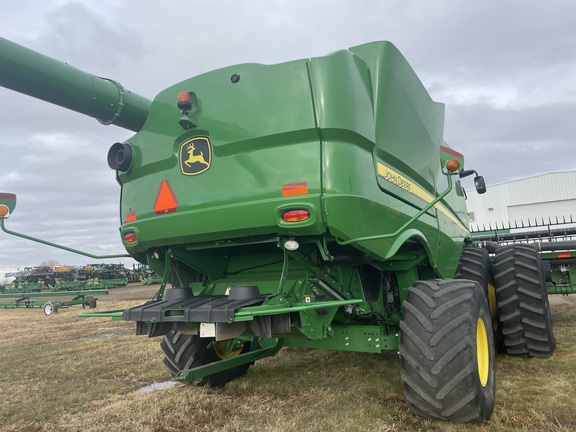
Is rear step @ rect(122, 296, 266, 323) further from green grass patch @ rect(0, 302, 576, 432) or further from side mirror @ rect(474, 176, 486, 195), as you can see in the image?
side mirror @ rect(474, 176, 486, 195)

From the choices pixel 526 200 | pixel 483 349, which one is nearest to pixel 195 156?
pixel 483 349

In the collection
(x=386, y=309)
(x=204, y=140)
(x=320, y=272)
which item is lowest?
(x=386, y=309)

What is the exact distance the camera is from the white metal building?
26281 mm

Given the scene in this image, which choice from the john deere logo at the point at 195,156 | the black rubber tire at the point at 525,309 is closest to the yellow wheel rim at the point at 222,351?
the john deere logo at the point at 195,156

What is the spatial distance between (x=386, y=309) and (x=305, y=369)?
1.31 metres

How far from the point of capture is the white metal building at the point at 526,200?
26.3 metres

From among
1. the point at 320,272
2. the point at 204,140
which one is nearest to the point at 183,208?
the point at 204,140

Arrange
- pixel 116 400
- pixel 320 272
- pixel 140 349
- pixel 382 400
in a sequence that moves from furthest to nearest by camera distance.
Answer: pixel 140 349
pixel 116 400
pixel 382 400
pixel 320 272

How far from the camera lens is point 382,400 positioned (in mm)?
3580

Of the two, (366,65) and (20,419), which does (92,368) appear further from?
(366,65)

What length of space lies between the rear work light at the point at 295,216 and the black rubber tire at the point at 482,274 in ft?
9.98

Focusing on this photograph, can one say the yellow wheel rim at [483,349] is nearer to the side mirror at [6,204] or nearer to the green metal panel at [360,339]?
the green metal panel at [360,339]

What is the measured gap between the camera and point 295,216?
282 centimetres

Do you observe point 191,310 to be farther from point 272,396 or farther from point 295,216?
point 272,396
